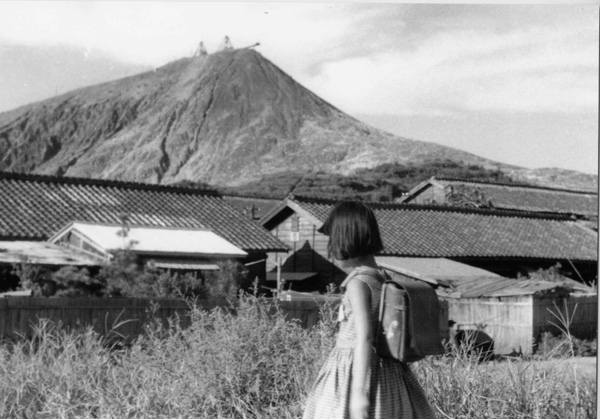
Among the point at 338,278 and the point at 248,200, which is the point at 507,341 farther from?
the point at 248,200

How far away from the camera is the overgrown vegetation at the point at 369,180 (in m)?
51.0

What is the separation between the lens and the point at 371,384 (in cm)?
367

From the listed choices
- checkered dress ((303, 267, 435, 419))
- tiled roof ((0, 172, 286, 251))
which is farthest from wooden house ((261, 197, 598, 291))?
checkered dress ((303, 267, 435, 419))

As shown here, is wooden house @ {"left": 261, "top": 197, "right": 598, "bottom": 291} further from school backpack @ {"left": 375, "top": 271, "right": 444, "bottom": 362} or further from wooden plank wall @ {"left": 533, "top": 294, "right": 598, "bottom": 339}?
school backpack @ {"left": 375, "top": 271, "right": 444, "bottom": 362}

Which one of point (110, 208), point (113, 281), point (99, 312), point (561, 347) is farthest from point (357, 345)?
point (110, 208)

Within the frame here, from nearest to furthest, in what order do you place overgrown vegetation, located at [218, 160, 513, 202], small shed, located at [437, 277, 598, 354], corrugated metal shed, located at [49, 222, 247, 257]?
small shed, located at [437, 277, 598, 354] → corrugated metal shed, located at [49, 222, 247, 257] → overgrown vegetation, located at [218, 160, 513, 202]

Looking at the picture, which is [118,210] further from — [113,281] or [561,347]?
[561,347]

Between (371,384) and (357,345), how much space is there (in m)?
0.24

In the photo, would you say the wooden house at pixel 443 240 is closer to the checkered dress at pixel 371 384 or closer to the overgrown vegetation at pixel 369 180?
the overgrown vegetation at pixel 369 180

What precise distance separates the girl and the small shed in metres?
12.6

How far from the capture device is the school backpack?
141 inches

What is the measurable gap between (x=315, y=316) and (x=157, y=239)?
10185 millimetres

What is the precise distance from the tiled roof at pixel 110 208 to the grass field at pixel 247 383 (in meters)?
14.6

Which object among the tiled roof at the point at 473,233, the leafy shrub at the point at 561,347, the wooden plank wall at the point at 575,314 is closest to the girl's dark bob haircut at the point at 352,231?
the leafy shrub at the point at 561,347
